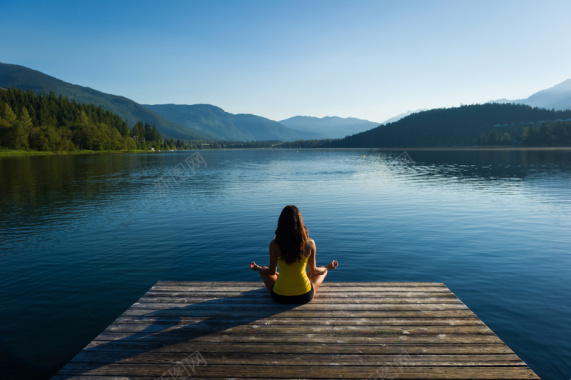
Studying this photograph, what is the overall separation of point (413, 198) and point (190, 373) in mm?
31646

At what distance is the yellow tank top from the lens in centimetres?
795

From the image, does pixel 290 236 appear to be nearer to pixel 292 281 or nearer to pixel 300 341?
pixel 292 281

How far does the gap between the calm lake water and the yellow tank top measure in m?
5.95

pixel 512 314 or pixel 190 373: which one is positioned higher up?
pixel 190 373

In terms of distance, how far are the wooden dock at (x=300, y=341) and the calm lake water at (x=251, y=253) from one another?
303cm

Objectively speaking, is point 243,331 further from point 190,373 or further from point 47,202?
point 47,202

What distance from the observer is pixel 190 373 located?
573 cm

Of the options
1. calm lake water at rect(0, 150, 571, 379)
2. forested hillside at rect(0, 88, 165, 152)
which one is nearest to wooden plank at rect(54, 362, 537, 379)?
calm lake water at rect(0, 150, 571, 379)

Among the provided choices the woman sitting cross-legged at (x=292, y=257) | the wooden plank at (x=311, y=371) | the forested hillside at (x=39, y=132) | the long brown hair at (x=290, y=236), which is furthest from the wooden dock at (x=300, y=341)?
the forested hillside at (x=39, y=132)

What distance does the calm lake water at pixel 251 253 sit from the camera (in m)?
9.94

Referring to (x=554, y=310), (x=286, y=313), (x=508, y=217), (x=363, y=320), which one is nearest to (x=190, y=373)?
(x=286, y=313)

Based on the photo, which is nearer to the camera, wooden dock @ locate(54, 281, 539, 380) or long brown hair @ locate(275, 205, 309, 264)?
wooden dock @ locate(54, 281, 539, 380)

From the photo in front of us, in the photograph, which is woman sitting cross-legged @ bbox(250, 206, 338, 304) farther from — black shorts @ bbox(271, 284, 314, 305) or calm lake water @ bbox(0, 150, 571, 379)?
calm lake water @ bbox(0, 150, 571, 379)

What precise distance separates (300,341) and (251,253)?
1071 centimetres
